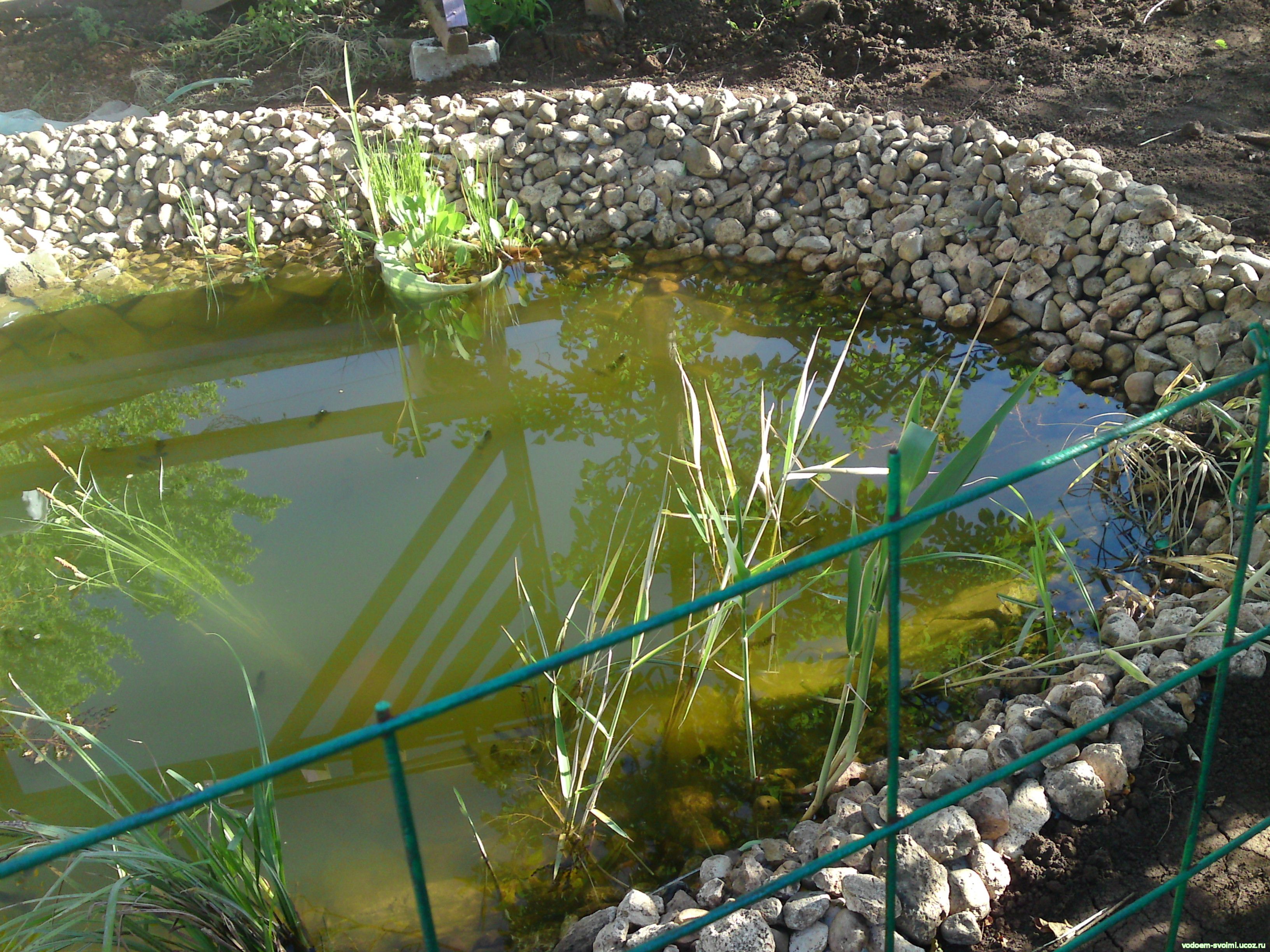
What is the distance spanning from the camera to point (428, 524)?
8.94 feet

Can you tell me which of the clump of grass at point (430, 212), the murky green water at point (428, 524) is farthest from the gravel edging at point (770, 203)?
the murky green water at point (428, 524)

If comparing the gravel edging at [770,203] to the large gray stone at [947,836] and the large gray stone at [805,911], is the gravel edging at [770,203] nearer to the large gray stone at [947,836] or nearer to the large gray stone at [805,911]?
the large gray stone at [947,836]

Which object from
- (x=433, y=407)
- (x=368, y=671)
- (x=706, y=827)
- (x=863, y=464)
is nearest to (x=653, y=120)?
(x=433, y=407)

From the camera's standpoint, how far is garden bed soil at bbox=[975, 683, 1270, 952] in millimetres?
1435

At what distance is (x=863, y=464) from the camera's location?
2.82 meters

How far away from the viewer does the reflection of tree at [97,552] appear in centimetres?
240

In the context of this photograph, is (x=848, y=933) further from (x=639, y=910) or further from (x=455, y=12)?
(x=455, y=12)

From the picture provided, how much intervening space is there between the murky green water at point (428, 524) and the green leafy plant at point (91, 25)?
109 inches

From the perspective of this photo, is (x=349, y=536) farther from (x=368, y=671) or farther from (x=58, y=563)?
(x=58, y=563)

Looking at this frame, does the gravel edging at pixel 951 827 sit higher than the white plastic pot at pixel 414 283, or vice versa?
the white plastic pot at pixel 414 283

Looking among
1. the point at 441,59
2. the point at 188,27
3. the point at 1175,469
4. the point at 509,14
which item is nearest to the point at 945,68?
the point at 509,14

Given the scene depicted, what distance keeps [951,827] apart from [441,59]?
15.3 ft

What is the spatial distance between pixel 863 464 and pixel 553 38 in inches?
134

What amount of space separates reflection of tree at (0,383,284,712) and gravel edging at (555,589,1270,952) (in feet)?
5.07
